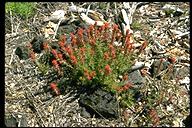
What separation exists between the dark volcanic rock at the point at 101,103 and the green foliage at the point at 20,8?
5.58ft

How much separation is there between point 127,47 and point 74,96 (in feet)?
2.65

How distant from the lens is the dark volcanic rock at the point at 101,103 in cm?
465

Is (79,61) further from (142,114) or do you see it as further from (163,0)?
(163,0)

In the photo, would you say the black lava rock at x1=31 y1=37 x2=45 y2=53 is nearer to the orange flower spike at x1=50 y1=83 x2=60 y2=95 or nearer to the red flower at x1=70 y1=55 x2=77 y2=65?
the orange flower spike at x1=50 y1=83 x2=60 y2=95

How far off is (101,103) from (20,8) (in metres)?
1.95

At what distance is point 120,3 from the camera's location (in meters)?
6.18

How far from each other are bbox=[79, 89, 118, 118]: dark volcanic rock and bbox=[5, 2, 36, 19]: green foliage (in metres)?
1.70

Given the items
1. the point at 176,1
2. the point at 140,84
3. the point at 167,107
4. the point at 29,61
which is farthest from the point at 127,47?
the point at 176,1

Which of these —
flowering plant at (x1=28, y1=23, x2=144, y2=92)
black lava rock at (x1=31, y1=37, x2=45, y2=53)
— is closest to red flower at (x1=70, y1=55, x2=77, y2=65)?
flowering plant at (x1=28, y1=23, x2=144, y2=92)

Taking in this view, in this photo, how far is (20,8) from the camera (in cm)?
583

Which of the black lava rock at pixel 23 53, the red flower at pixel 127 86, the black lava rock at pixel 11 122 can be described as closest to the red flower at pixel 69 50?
the red flower at pixel 127 86

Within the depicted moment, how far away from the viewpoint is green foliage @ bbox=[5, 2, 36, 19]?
584 cm

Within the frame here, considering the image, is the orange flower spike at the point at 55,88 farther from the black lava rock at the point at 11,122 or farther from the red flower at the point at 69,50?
the black lava rock at the point at 11,122

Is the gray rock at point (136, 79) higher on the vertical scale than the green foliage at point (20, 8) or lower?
lower
